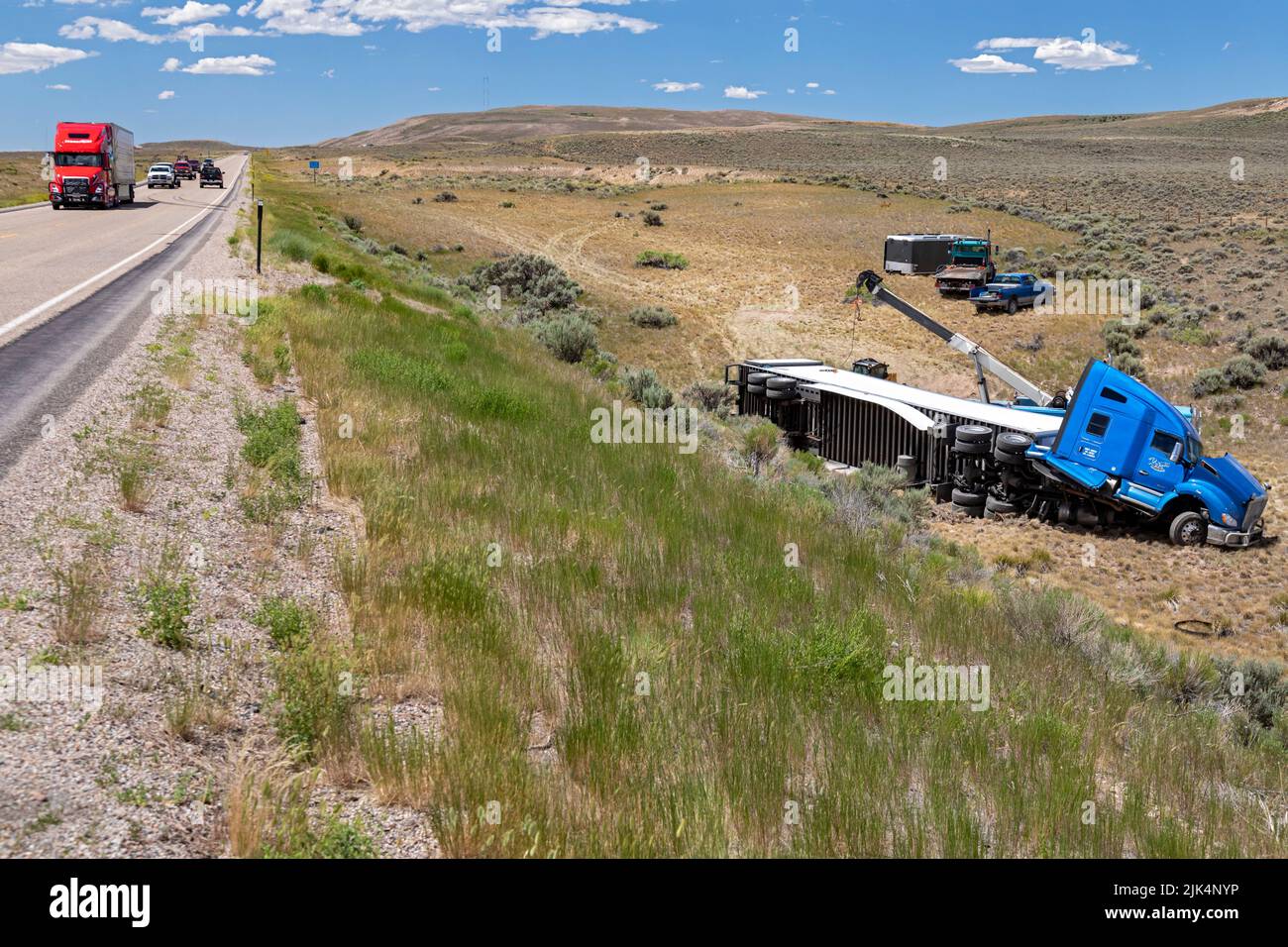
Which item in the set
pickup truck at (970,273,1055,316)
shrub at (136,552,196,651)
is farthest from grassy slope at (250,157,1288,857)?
pickup truck at (970,273,1055,316)

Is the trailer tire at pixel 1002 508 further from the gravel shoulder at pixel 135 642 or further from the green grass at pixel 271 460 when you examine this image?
the gravel shoulder at pixel 135 642

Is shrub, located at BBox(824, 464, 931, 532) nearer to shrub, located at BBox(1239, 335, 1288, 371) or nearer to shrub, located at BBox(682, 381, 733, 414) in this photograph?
shrub, located at BBox(682, 381, 733, 414)

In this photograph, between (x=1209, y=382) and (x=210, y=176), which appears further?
(x=210, y=176)

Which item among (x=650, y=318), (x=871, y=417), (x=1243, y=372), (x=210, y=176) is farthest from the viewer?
(x=210, y=176)

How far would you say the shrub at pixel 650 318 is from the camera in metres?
42.2

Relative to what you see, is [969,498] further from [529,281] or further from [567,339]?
[529,281]

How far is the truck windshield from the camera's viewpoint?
4525 centimetres

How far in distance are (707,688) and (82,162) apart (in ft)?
166

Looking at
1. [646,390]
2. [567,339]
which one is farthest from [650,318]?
[646,390]

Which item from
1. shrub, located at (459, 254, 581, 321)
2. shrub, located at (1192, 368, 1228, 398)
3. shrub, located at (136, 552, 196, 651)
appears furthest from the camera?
shrub, located at (459, 254, 581, 321)

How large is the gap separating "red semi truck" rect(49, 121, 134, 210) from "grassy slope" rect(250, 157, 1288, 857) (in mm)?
42029

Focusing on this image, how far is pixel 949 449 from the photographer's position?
22.2 m

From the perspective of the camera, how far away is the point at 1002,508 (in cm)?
2094

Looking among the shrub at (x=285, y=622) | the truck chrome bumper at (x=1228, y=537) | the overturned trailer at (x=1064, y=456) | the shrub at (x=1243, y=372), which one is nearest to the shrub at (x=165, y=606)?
the shrub at (x=285, y=622)
